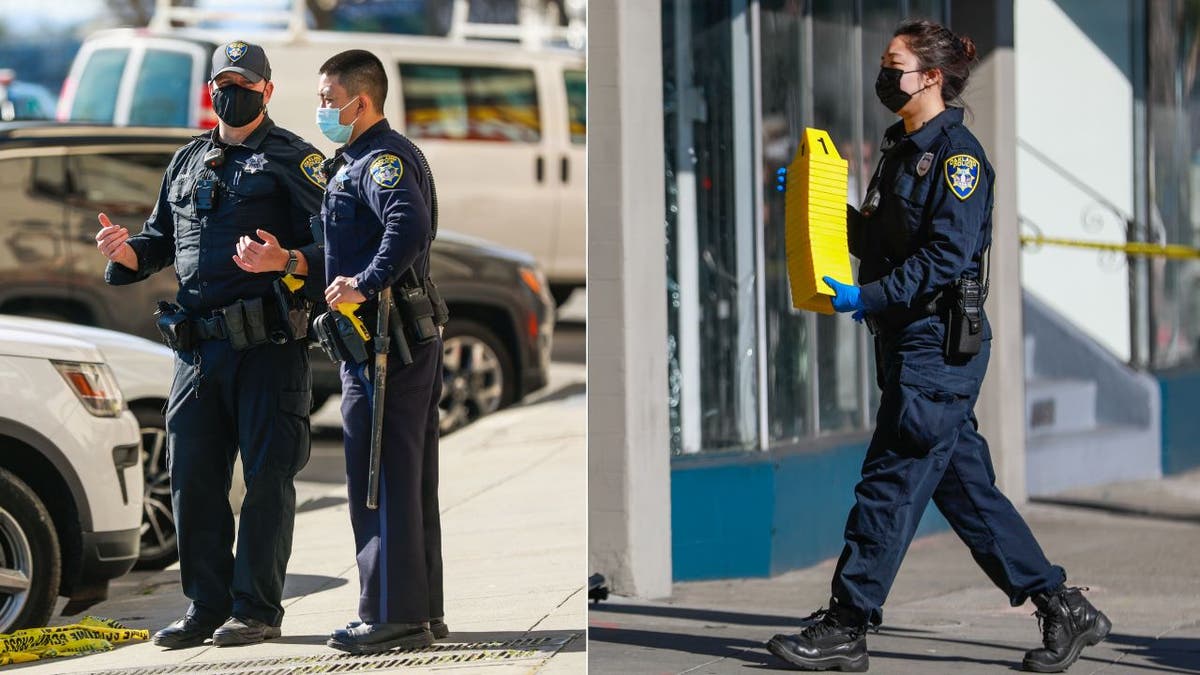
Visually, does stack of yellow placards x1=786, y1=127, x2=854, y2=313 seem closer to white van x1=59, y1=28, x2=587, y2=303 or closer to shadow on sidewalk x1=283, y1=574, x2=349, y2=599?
shadow on sidewalk x1=283, y1=574, x2=349, y2=599

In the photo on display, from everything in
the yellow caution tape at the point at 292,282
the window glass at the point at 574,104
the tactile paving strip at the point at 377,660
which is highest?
the window glass at the point at 574,104

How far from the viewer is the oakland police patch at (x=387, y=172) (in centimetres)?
489

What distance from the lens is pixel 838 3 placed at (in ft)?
27.8

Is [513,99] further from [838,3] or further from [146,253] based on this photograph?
[146,253]

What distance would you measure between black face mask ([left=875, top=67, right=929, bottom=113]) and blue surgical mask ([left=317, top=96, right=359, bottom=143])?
61.3 inches

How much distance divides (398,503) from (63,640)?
985 mm

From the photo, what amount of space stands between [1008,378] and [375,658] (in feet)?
17.9

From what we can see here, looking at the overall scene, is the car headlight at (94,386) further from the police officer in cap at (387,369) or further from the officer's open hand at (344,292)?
the officer's open hand at (344,292)

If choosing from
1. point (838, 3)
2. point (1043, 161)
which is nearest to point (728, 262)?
point (838, 3)

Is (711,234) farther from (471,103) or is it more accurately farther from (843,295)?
(471,103)

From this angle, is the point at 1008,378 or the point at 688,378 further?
the point at 1008,378

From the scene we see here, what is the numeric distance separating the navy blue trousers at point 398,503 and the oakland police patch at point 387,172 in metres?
0.45

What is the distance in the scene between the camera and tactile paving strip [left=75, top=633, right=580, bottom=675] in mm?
4898

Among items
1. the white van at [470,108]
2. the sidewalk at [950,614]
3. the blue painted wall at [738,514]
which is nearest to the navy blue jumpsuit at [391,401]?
the sidewalk at [950,614]
